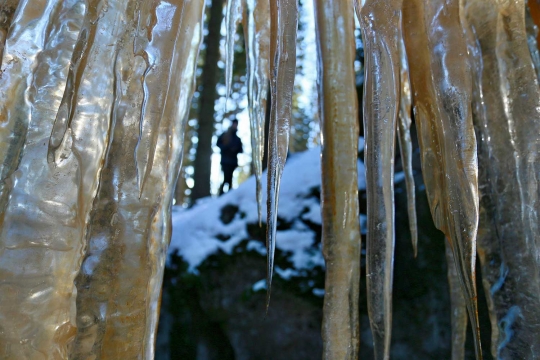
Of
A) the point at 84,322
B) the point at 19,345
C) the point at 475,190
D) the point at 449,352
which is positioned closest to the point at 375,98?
the point at 475,190

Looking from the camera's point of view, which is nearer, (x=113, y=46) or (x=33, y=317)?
(x=33, y=317)

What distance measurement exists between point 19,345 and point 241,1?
1.55 m

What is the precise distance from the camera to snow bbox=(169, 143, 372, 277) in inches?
133

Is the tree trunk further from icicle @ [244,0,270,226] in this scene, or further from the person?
icicle @ [244,0,270,226]

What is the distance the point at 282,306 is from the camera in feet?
10.7

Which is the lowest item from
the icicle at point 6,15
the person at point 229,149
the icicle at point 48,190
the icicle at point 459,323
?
the icicle at point 459,323

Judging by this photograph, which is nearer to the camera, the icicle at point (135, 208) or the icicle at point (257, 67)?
the icicle at point (135, 208)

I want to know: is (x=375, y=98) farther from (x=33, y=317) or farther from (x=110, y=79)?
(x=33, y=317)

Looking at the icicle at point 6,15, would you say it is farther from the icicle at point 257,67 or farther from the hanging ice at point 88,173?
the icicle at point 257,67

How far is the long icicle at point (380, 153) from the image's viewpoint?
1.45m

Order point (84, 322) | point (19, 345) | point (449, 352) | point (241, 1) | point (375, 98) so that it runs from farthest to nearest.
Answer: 1. point (449, 352)
2. point (241, 1)
3. point (375, 98)
4. point (84, 322)
5. point (19, 345)

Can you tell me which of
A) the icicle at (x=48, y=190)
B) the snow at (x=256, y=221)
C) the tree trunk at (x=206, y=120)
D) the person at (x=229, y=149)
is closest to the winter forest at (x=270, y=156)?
the icicle at (x=48, y=190)

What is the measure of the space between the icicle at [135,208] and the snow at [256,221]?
192 centimetres

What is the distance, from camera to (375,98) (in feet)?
4.92
